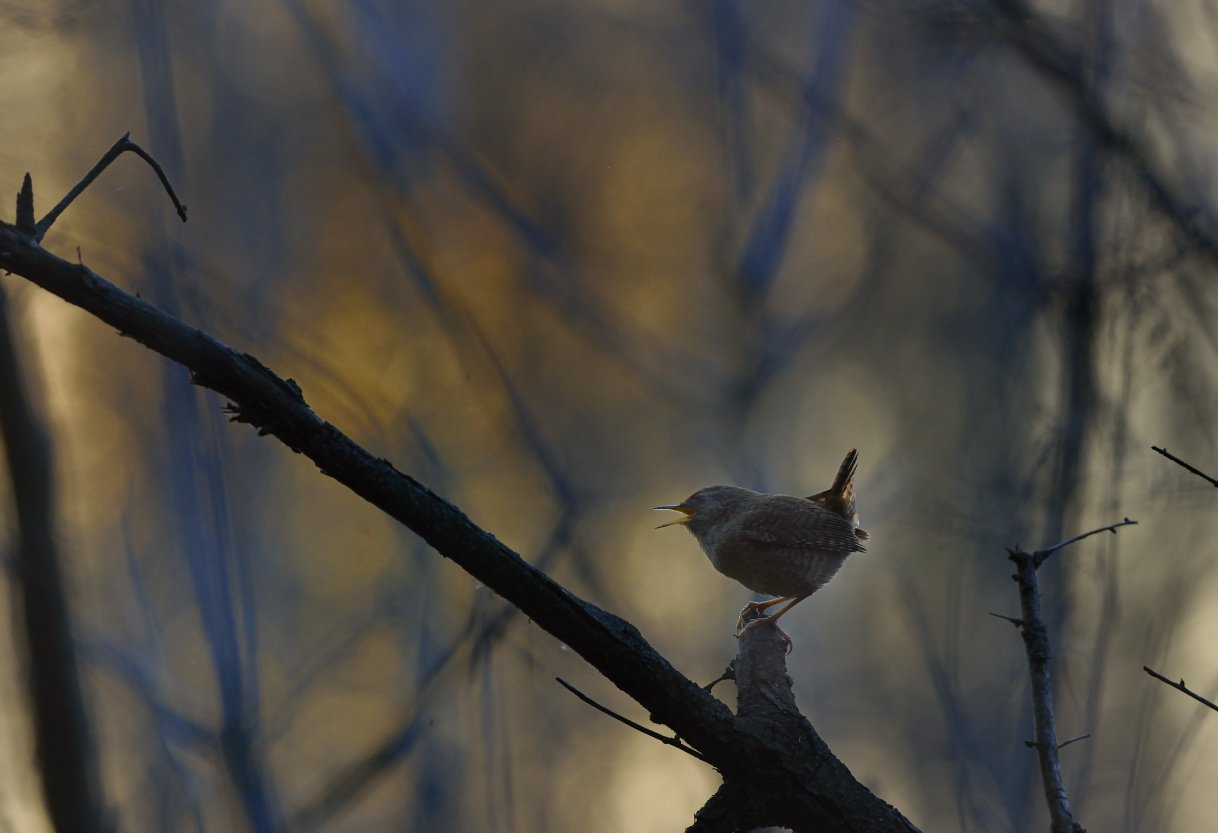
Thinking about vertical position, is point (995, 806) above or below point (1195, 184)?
below

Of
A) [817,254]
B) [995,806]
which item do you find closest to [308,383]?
[817,254]

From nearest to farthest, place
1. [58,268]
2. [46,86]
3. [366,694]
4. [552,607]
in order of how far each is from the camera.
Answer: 1. [58,268]
2. [552,607]
3. [46,86]
4. [366,694]

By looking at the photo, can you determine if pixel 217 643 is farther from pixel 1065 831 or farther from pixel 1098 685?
pixel 1098 685

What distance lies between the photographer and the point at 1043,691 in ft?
3.45

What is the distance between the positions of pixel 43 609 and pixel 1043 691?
204 centimetres

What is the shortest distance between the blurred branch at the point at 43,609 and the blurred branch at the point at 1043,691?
199 cm

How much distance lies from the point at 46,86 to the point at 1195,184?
10.0ft

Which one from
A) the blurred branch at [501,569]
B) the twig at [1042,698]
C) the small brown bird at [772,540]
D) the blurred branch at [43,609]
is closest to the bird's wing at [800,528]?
the small brown bird at [772,540]

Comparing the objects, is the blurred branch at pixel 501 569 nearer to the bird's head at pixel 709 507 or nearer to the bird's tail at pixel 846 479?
the bird's head at pixel 709 507

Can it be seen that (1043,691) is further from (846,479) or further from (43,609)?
(43,609)

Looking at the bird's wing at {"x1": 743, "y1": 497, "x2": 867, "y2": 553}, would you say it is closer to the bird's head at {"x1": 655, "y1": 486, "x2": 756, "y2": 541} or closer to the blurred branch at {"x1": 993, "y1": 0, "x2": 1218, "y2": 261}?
the bird's head at {"x1": 655, "y1": 486, "x2": 756, "y2": 541}

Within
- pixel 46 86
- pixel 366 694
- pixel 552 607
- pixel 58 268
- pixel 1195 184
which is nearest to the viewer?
pixel 58 268

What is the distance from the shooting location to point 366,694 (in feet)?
7.29

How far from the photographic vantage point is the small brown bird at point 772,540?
5.37 ft
